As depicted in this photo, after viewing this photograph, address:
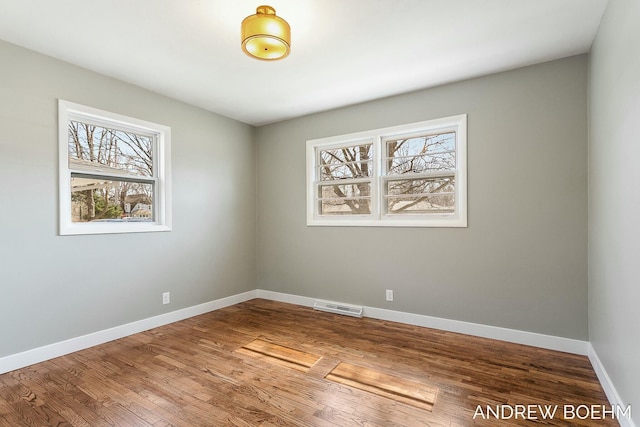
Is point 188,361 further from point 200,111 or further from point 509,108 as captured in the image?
point 509,108

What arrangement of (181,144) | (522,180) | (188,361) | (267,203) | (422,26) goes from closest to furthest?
(422,26), (188,361), (522,180), (181,144), (267,203)

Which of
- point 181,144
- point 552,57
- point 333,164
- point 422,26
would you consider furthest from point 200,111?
point 552,57

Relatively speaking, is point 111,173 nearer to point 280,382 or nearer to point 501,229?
point 280,382

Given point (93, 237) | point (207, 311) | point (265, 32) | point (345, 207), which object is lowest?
point (207, 311)

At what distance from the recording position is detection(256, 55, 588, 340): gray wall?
2740 millimetres

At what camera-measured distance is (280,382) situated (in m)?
2.30

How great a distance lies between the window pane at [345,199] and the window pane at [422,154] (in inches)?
17.0

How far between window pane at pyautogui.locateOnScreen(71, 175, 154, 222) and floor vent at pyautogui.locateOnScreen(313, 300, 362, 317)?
7.38 feet

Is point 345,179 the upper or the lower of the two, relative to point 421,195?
upper

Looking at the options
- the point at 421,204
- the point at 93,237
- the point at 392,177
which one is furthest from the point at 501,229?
the point at 93,237

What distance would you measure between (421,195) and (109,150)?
330cm

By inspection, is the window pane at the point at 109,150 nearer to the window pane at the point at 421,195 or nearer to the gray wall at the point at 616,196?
the window pane at the point at 421,195

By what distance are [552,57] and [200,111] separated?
12.2 ft

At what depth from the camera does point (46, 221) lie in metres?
2.69
